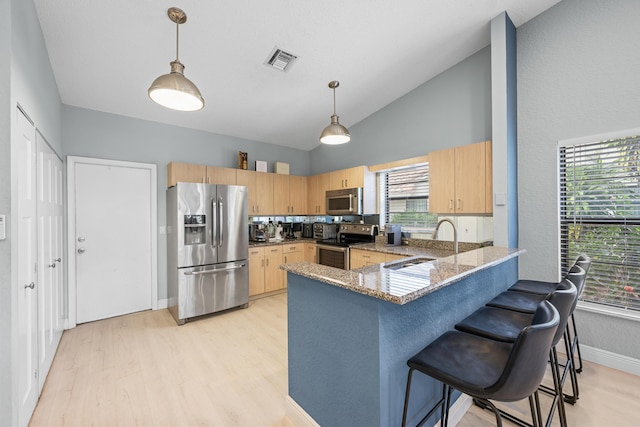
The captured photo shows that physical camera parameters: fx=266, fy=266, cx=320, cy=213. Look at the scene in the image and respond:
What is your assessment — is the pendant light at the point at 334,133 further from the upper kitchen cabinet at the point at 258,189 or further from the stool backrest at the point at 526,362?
the stool backrest at the point at 526,362

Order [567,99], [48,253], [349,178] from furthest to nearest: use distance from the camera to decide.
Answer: [349,178], [567,99], [48,253]

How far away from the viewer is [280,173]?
495 cm

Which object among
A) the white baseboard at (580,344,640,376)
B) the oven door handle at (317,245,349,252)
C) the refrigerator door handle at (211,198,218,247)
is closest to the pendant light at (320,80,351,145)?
the oven door handle at (317,245,349,252)

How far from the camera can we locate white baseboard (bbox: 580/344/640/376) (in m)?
2.27

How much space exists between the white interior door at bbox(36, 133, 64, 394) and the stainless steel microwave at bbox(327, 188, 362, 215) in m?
3.48

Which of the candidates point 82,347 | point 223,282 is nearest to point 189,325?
point 223,282

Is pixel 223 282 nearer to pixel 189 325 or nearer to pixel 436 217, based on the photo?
pixel 189 325

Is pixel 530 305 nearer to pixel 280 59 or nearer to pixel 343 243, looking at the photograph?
pixel 343 243

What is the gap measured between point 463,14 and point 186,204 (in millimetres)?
3722

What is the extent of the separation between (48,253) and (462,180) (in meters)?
4.17

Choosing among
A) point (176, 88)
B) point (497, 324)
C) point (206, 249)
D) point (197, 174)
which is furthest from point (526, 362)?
point (197, 174)

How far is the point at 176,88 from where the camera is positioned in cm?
173

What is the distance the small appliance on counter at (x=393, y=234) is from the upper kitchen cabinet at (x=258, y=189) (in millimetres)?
2088

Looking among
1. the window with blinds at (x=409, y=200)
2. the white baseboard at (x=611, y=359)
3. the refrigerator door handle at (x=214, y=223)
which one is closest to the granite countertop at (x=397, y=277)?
the white baseboard at (x=611, y=359)
